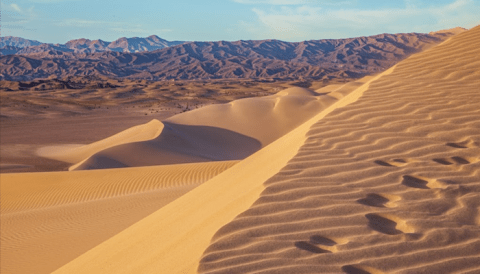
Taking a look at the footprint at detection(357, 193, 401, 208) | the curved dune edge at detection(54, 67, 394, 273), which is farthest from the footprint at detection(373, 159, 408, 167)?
the curved dune edge at detection(54, 67, 394, 273)

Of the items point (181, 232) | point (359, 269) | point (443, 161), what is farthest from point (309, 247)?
point (443, 161)

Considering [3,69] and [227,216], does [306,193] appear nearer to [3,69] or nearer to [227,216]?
[227,216]

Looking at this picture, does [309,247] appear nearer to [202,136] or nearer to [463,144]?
[463,144]

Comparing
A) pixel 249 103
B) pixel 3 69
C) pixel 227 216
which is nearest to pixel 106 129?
pixel 249 103

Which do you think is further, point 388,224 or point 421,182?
point 421,182

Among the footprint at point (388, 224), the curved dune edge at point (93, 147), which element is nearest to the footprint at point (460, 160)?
the footprint at point (388, 224)

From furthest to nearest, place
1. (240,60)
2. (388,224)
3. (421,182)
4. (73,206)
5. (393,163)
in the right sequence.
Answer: (240,60)
(73,206)
(393,163)
(421,182)
(388,224)

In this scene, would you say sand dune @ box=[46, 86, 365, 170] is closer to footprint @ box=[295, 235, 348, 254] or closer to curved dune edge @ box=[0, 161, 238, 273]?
curved dune edge @ box=[0, 161, 238, 273]
